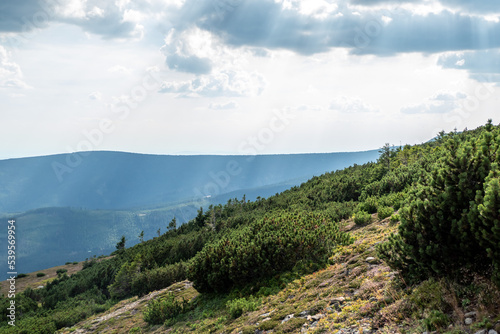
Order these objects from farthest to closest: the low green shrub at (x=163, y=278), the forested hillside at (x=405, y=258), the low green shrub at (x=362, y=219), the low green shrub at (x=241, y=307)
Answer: the low green shrub at (x=163, y=278), the low green shrub at (x=362, y=219), the low green shrub at (x=241, y=307), the forested hillside at (x=405, y=258)

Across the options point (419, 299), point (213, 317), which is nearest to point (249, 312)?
point (213, 317)

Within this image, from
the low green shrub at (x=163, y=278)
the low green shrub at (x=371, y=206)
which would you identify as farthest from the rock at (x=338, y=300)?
the low green shrub at (x=163, y=278)

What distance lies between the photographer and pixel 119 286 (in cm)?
5019

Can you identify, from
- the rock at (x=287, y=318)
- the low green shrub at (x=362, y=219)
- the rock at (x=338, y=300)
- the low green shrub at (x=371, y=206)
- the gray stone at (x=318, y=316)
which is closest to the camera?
the gray stone at (x=318, y=316)

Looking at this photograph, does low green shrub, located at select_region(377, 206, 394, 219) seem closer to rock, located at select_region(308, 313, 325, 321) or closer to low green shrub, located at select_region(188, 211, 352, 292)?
low green shrub, located at select_region(188, 211, 352, 292)

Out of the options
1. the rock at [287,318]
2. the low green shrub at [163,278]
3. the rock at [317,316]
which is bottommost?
the low green shrub at [163,278]

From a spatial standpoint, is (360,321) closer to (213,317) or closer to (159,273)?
(213,317)

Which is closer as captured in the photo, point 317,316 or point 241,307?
point 317,316

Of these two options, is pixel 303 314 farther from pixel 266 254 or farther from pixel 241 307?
pixel 266 254

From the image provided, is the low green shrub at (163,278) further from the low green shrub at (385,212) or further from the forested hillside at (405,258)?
the low green shrub at (385,212)

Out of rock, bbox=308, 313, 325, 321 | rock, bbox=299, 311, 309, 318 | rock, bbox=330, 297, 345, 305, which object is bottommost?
rock, bbox=299, 311, 309, 318

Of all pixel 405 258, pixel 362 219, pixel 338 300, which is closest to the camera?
pixel 405 258

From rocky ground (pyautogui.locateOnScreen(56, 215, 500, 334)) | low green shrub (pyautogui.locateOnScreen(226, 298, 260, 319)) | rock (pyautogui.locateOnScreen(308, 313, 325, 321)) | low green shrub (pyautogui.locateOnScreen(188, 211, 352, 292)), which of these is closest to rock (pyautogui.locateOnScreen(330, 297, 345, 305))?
rocky ground (pyautogui.locateOnScreen(56, 215, 500, 334))

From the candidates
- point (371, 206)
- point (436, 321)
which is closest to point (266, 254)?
point (371, 206)
